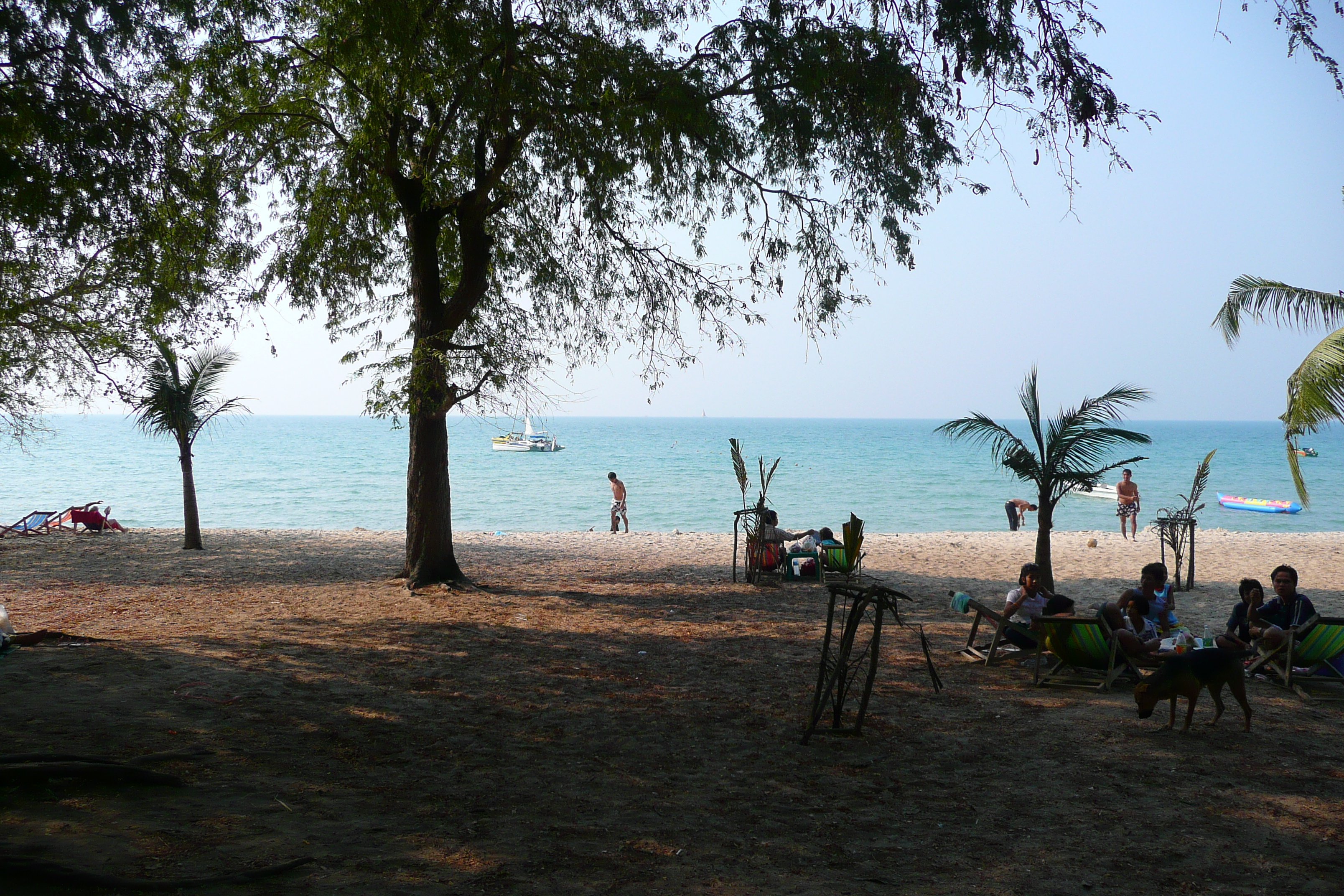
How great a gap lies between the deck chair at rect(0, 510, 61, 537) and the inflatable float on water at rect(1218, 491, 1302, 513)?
3743 centimetres

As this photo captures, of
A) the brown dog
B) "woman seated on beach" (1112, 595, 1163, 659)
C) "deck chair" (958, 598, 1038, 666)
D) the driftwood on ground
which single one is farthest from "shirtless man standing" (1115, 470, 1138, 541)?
the driftwood on ground

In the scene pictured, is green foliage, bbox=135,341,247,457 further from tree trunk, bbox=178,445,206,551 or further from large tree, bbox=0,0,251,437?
large tree, bbox=0,0,251,437

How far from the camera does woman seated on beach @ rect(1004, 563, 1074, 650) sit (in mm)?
7363

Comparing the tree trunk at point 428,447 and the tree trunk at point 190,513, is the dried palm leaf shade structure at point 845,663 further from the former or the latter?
the tree trunk at point 190,513

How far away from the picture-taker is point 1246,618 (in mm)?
7066


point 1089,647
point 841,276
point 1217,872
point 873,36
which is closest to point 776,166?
point 841,276

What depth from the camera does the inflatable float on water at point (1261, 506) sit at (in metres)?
31.8

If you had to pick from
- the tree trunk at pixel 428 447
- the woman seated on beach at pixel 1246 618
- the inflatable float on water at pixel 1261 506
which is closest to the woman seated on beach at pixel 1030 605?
the woman seated on beach at pixel 1246 618

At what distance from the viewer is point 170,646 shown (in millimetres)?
7133

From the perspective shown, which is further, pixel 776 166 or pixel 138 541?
pixel 138 541

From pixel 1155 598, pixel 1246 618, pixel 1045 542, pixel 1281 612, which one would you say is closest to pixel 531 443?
pixel 1045 542

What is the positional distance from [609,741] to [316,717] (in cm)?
186

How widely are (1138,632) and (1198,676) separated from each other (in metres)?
2.03

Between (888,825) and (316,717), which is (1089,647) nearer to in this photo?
(888,825)
